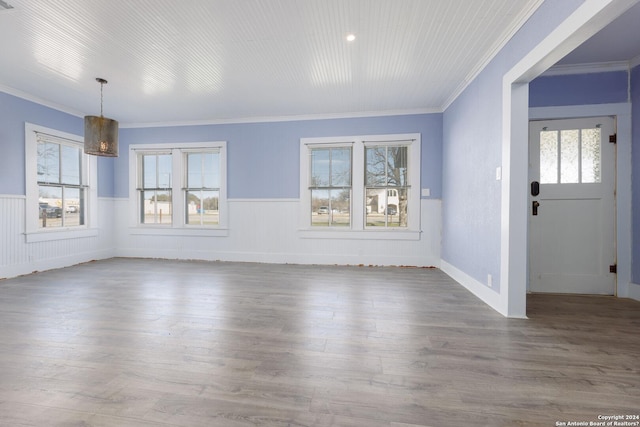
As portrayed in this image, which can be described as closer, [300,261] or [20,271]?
[20,271]

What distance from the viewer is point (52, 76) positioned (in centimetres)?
366

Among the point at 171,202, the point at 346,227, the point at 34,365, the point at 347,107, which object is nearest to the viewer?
the point at 34,365

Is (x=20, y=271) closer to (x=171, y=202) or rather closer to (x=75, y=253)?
(x=75, y=253)

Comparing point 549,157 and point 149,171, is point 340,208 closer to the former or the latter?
point 549,157

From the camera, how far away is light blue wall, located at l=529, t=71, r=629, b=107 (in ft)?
10.8

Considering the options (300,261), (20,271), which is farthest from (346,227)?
(20,271)

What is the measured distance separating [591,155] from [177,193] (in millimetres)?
6453

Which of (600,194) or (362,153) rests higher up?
(362,153)

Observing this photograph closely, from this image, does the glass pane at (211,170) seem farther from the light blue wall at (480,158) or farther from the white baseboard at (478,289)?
the white baseboard at (478,289)

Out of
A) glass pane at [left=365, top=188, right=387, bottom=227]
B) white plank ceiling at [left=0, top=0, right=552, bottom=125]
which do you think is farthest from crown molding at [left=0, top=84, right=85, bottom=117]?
glass pane at [left=365, top=188, right=387, bottom=227]

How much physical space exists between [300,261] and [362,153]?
89.7 inches

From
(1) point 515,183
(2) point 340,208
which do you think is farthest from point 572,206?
(2) point 340,208

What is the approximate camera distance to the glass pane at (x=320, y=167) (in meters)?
5.29

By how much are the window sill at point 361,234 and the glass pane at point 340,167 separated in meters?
0.89
